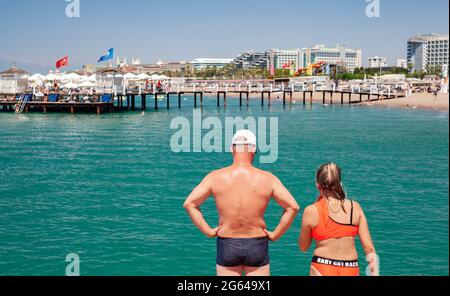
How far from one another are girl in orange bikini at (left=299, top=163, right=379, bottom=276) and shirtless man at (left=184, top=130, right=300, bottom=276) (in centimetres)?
20

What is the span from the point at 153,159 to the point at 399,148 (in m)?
15.0

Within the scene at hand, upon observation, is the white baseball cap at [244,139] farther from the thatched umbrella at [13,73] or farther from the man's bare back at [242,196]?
the thatched umbrella at [13,73]

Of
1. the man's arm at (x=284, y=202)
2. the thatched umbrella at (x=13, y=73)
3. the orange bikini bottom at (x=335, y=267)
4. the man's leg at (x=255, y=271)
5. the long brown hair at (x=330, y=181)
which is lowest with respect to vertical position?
the man's leg at (x=255, y=271)

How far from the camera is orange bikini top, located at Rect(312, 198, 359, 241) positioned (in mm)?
4324

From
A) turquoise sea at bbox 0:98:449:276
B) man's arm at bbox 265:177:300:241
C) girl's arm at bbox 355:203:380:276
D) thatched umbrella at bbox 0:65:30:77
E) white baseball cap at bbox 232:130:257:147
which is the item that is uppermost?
thatched umbrella at bbox 0:65:30:77

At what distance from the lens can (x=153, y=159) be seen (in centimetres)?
2927

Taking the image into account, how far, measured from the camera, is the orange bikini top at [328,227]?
432 cm

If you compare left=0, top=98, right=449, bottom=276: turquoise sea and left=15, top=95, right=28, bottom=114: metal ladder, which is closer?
left=0, top=98, right=449, bottom=276: turquoise sea

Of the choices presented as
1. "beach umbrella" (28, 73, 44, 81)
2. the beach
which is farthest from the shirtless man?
the beach

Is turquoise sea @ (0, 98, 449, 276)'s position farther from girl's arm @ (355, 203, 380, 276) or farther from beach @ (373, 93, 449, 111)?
beach @ (373, 93, 449, 111)

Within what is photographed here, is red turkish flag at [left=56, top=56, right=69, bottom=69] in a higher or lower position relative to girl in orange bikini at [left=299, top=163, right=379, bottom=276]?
higher

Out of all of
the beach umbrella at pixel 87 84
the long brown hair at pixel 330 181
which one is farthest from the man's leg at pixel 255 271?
the beach umbrella at pixel 87 84
